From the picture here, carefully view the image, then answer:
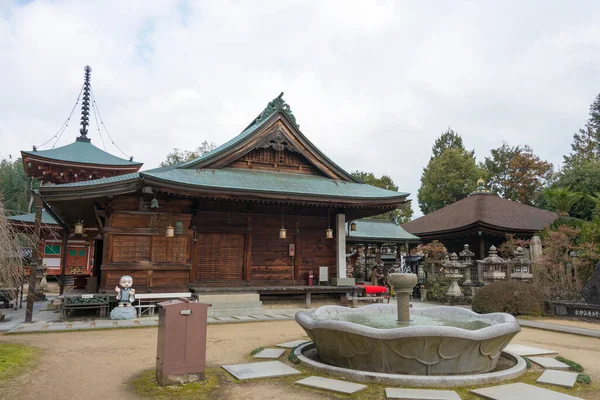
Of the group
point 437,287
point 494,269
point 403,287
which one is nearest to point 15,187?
point 437,287

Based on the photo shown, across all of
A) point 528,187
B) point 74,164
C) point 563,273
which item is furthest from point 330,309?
point 528,187

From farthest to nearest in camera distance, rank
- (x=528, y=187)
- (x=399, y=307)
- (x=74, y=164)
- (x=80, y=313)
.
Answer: (x=528, y=187) → (x=74, y=164) → (x=80, y=313) → (x=399, y=307)

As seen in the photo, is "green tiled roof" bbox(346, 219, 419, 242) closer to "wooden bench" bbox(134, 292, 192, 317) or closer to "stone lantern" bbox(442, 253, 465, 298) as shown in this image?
"stone lantern" bbox(442, 253, 465, 298)

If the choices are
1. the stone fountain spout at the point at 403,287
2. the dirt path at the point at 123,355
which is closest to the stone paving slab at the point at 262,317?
the dirt path at the point at 123,355

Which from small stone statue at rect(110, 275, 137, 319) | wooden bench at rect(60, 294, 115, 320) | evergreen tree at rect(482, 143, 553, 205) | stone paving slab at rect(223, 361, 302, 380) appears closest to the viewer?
stone paving slab at rect(223, 361, 302, 380)

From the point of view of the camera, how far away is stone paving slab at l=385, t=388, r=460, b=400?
5184 millimetres

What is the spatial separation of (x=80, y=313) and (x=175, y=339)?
960cm

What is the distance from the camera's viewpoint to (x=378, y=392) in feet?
18.0

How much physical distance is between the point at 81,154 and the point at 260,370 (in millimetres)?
26485

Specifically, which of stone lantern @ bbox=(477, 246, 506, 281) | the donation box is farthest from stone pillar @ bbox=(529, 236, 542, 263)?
the donation box

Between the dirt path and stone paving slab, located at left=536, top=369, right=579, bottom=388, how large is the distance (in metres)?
0.49

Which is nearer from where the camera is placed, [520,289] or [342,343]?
[342,343]

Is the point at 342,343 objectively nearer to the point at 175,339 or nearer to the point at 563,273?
the point at 175,339

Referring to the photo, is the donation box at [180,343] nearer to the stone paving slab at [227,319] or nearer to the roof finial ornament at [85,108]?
the stone paving slab at [227,319]
